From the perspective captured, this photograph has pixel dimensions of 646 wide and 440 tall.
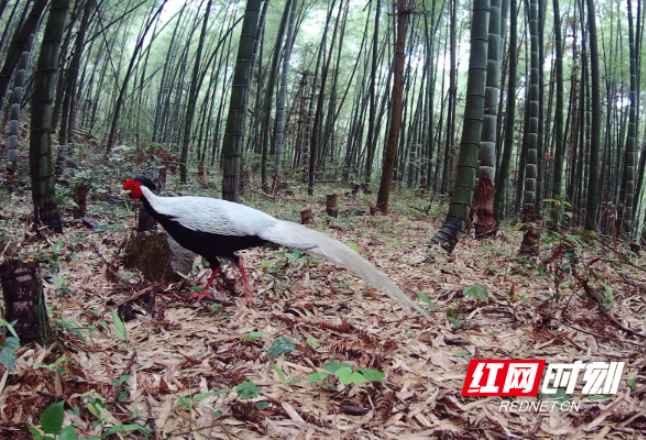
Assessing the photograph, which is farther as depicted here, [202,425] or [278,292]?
[278,292]

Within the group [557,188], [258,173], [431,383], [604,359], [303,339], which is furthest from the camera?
[258,173]

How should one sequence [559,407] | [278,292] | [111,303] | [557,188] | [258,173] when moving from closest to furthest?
1. [559,407]
2. [111,303]
3. [278,292]
4. [557,188]
5. [258,173]

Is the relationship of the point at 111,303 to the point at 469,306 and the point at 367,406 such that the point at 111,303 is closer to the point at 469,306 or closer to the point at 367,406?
the point at 367,406

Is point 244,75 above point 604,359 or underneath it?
above

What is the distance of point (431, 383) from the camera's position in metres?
1.30

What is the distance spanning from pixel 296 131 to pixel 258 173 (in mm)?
3350

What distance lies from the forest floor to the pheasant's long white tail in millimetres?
231

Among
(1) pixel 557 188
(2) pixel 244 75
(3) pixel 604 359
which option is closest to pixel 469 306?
(3) pixel 604 359

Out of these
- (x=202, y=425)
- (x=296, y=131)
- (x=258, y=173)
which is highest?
(x=296, y=131)

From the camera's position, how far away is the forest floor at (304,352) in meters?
1.08

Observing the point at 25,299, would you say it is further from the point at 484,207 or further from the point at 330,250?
the point at 484,207

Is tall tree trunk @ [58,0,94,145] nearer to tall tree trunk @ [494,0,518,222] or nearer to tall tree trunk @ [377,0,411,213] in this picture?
tall tree trunk @ [377,0,411,213]
